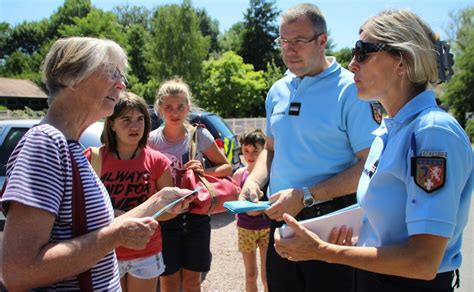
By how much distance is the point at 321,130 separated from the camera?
251 centimetres

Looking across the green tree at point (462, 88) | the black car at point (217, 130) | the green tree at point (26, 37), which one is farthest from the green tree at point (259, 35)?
the black car at point (217, 130)

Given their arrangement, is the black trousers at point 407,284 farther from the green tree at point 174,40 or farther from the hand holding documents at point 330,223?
the green tree at point 174,40

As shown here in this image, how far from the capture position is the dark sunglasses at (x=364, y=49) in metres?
1.72

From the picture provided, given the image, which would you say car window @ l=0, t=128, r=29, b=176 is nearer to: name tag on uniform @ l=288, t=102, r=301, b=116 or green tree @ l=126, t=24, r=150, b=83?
name tag on uniform @ l=288, t=102, r=301, b=116

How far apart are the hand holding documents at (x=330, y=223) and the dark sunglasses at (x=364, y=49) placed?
27.2 inches

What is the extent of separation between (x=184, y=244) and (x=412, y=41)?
262 centimetres

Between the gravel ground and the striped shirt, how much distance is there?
10.9 feet

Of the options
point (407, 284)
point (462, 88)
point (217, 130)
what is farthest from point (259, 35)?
point (407, 284)

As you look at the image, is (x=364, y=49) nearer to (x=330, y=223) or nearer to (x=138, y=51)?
(x=330, y=223)

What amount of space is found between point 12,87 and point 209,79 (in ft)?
80.4

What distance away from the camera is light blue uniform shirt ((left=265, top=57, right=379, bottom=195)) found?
246 centimetres

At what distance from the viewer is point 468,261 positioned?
5.18 metres

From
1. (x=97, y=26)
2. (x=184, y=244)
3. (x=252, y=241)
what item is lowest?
(x=252, y=241)

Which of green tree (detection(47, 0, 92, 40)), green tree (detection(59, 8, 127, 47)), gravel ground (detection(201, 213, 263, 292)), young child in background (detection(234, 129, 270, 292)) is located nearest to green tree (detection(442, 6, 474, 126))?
gravel ground (detection(201, 213, 263, 292))
